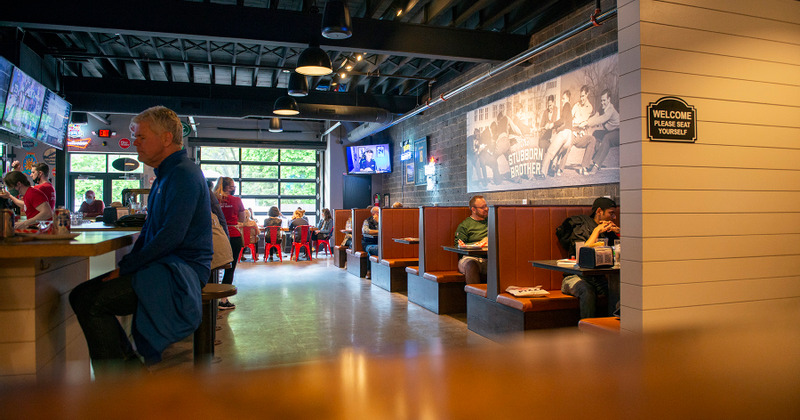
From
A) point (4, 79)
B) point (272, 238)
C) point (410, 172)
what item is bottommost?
point (272, 238)

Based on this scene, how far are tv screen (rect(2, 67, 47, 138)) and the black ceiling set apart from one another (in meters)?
0.67

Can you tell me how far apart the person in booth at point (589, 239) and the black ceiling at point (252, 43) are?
300 cm

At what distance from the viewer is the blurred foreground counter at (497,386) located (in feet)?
1.35

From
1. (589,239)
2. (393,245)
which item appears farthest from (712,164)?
(393,245)

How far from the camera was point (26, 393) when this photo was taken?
1.36 ft

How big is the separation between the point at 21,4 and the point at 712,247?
6862mm

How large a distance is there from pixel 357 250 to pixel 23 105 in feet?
16.9

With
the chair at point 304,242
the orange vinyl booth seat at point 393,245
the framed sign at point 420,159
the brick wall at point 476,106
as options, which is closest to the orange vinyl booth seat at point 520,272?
the brick wall at point 476,106

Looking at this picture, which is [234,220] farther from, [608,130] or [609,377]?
[609,377]

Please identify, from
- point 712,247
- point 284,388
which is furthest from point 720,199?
point 284,388

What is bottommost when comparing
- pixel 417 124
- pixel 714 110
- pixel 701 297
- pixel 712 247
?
pixel 701 297

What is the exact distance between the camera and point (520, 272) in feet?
14.9

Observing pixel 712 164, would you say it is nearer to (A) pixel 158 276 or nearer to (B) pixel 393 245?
(A) pixel 158 276

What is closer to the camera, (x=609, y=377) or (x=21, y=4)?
(x=609, y=377)
